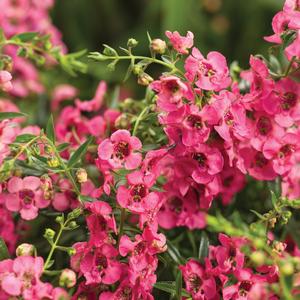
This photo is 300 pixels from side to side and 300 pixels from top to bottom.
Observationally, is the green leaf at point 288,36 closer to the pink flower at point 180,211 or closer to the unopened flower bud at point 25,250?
the pink flower at point 180,211

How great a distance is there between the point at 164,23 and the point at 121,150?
111cm

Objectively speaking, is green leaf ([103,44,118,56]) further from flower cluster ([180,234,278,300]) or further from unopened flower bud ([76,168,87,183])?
flower cluster ([180,234,278,300])

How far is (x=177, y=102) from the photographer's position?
845 mm

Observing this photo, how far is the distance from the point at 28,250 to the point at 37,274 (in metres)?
0.05

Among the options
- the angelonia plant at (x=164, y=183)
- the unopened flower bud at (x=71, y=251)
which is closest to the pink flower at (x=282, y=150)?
the angelonia plant at (x=164, y=183)

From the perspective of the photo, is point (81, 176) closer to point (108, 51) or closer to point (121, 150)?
point (121, 150)

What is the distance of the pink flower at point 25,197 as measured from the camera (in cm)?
96

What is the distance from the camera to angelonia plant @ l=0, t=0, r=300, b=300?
862mm

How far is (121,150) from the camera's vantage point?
90 centimetres

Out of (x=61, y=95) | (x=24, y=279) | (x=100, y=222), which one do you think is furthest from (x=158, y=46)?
(x=61, y=95)

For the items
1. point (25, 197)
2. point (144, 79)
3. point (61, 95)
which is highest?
point (144, 79)

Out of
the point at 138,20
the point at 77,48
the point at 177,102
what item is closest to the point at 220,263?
the point at 177,102

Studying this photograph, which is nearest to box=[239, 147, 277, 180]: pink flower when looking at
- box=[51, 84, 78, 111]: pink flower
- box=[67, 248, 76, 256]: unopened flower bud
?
box=[67, 248, 76, 256]: unopened flower bud

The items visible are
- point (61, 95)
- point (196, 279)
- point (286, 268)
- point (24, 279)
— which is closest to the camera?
point (286, 268)
